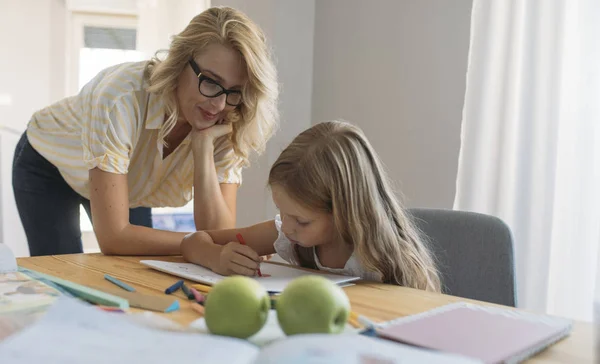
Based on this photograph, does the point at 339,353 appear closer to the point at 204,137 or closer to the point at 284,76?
the point at 204,137

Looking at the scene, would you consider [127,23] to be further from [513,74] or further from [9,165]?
[513,74]

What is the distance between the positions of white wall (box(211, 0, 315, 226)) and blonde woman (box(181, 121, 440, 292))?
1298 mm

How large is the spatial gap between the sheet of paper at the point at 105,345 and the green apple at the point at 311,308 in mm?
92

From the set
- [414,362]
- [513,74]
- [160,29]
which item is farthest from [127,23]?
[414,362]

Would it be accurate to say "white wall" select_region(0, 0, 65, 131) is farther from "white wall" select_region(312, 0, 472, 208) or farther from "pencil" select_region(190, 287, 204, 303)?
"pencil" select_region(190, 287, 204, 303)

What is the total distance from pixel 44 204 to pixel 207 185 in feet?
1.58

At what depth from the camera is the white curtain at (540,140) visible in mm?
1759

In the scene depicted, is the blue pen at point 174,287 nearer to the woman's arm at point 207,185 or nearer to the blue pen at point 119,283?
the blue pen at point 119,283

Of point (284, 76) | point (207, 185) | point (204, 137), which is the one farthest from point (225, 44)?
point (284, 76)

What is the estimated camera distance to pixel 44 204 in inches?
67.7

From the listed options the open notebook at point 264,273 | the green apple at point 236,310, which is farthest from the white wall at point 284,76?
the green apple at point 236,310

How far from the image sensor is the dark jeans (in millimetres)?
1721

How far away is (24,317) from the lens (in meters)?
0.74

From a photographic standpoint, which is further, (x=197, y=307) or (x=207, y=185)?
(x=207, y=185)
